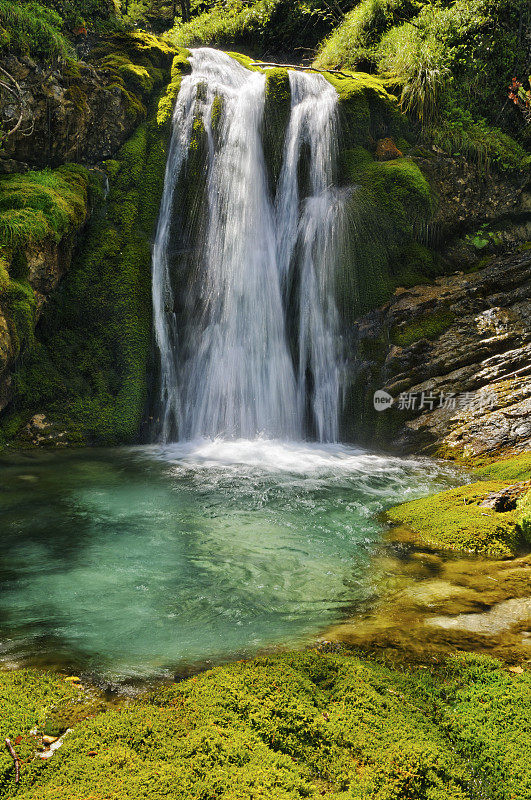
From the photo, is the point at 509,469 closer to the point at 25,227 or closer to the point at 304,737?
the point at 304,737

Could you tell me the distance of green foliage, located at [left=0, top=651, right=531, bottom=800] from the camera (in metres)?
1.79

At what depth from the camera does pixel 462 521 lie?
4.64m

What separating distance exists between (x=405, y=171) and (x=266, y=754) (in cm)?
1133

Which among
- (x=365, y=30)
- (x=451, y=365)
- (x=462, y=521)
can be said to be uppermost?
(x=365, y=30)

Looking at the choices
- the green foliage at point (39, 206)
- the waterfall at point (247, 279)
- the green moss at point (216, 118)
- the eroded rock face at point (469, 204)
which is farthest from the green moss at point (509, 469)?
the green moss at point (216, 118)

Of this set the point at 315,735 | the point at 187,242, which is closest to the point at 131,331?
the point at 187,242

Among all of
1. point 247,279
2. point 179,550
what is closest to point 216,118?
point 247,279

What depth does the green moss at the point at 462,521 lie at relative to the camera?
13.9 ft

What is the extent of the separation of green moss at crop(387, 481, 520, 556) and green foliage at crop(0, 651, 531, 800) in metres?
1.93

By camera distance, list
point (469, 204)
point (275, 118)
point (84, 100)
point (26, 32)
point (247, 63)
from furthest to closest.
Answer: point (247, 63) → point (469, 204) → point (275, 118) → point (84, 100) → point (26, 32)

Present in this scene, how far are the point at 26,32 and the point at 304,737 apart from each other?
429 inches

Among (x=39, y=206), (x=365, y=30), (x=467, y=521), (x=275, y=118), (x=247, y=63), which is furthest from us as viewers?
(x=365, y=30)

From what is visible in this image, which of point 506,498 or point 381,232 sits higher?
point 381,232

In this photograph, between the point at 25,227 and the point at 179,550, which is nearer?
the point at 179,550
